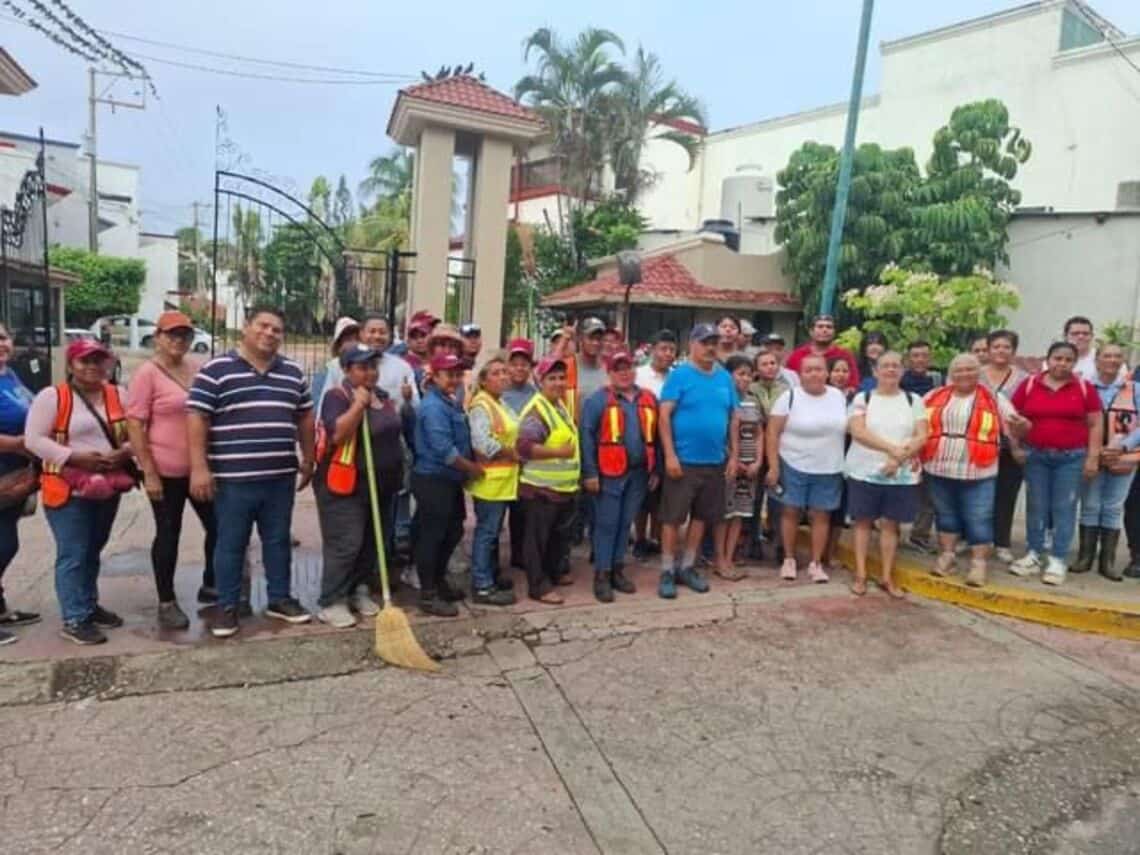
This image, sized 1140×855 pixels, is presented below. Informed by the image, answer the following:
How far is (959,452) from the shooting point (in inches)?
214

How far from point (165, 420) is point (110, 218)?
4657 centimetres

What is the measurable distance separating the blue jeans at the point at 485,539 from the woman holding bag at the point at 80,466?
1.88 metres

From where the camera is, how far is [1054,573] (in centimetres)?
558

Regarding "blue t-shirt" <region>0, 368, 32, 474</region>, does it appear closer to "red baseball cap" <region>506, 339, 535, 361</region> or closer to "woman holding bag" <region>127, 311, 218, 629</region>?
"woman holding bag" <region>127, 311, 218, 629</region>

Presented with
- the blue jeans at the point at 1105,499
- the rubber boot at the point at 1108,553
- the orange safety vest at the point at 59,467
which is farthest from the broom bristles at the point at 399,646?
the rubber boot at the point at 1108,553

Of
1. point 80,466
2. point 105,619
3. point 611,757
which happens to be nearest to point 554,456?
point 611,757

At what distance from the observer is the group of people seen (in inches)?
168

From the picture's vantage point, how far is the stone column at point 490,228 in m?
9.54

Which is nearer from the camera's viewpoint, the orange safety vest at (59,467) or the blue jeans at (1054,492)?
the orange safety vest at (59,467)

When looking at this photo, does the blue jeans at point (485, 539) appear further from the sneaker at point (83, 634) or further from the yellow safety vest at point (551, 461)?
the sneaker at point (83, 634)

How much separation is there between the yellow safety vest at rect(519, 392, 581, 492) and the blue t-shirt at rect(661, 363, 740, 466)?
0.71m

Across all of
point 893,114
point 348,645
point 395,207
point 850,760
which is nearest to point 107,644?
point 348,645

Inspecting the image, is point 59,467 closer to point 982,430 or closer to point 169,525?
point 169,525

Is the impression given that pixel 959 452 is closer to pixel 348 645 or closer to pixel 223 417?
pixel 348 645
